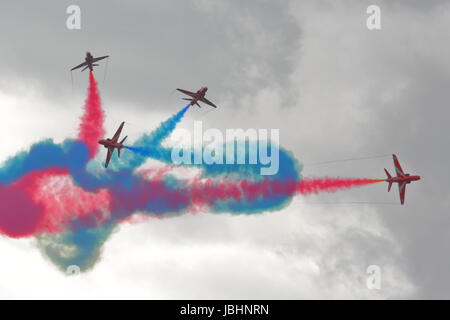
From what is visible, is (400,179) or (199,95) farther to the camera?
(199,95)

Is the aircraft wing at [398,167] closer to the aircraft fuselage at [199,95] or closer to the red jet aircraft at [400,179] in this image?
the red jet aircraft at [400,179]

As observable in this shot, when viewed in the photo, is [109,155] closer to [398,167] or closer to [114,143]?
[114,143]

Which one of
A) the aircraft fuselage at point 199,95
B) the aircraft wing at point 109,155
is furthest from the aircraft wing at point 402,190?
the aircraft wing at point 109,155

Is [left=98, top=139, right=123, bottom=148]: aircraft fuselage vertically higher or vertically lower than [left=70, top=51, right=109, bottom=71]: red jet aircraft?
lower

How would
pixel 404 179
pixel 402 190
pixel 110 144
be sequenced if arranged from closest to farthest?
1. pixel 404 179
2. pixel 110 144
3. pixel 402 190

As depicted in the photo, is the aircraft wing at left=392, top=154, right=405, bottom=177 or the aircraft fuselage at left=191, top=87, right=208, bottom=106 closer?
the aircraft wing at left=392, top=154, right=405, bottom=177

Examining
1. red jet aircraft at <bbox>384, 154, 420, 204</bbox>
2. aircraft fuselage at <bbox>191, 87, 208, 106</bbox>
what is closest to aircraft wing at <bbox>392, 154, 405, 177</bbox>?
red jet aircraft at <bbox>384, 154, 420, 204</bbox>

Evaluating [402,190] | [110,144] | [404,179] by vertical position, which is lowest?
[402,190]

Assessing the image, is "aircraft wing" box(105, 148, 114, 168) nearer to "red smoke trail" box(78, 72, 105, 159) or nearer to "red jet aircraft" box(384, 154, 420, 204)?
"red smoke trail" box(78, 72, 105, 159)

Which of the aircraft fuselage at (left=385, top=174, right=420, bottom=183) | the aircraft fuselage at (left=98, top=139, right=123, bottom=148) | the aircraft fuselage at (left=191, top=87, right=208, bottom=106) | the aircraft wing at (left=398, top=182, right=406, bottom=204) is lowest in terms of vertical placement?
the aircraft wing at (left=398, top=182, right=406, bottom=204)

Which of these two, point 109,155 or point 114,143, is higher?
point 114,143

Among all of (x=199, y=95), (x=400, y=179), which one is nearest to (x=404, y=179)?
(x=400, y=179)

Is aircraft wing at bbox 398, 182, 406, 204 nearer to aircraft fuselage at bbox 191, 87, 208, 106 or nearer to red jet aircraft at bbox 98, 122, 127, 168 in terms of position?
aircraft fuselage at bbox 191, 87, 208, 106

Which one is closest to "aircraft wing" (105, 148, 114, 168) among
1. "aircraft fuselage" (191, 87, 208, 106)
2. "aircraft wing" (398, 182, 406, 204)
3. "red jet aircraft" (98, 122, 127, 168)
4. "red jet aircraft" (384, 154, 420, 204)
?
"red jet aircraft" (98, 122, 127, 168)
